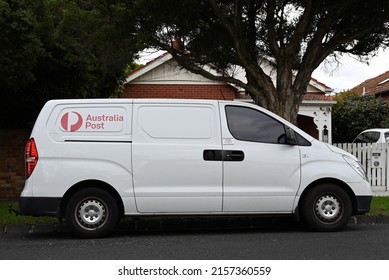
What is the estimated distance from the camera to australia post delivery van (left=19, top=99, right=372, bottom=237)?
7.32m

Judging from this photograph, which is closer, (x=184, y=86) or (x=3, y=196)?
(x=3, y=196)

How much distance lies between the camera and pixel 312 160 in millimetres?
7613

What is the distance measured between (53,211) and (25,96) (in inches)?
213

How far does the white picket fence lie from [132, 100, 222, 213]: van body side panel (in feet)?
16.9

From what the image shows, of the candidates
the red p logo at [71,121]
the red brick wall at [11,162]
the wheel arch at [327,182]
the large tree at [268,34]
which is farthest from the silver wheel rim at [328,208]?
the red brick wall at [11,162]

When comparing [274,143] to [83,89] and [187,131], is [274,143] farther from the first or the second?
[83,89]

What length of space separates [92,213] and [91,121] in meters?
1.26

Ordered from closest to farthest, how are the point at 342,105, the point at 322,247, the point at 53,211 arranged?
the point at 322,247 < the point at 53,211 < the point at 342,105

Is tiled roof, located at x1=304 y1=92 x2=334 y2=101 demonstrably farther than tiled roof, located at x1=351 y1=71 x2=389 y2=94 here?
No

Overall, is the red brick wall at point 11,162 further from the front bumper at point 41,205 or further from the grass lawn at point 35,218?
the front bumper at point 41,205

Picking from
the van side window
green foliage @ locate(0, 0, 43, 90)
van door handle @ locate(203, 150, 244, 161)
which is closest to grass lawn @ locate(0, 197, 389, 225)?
green foliage @ locate(0, 0, 43, 90)

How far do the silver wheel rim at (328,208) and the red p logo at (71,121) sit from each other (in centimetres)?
351

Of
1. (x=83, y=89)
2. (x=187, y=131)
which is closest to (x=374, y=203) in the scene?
(x=187, y=131)

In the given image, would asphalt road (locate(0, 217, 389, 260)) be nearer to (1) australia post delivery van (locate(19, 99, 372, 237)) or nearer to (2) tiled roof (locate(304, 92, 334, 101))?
(1) australia post delivery van (locate(19, 99, 372, 237))
